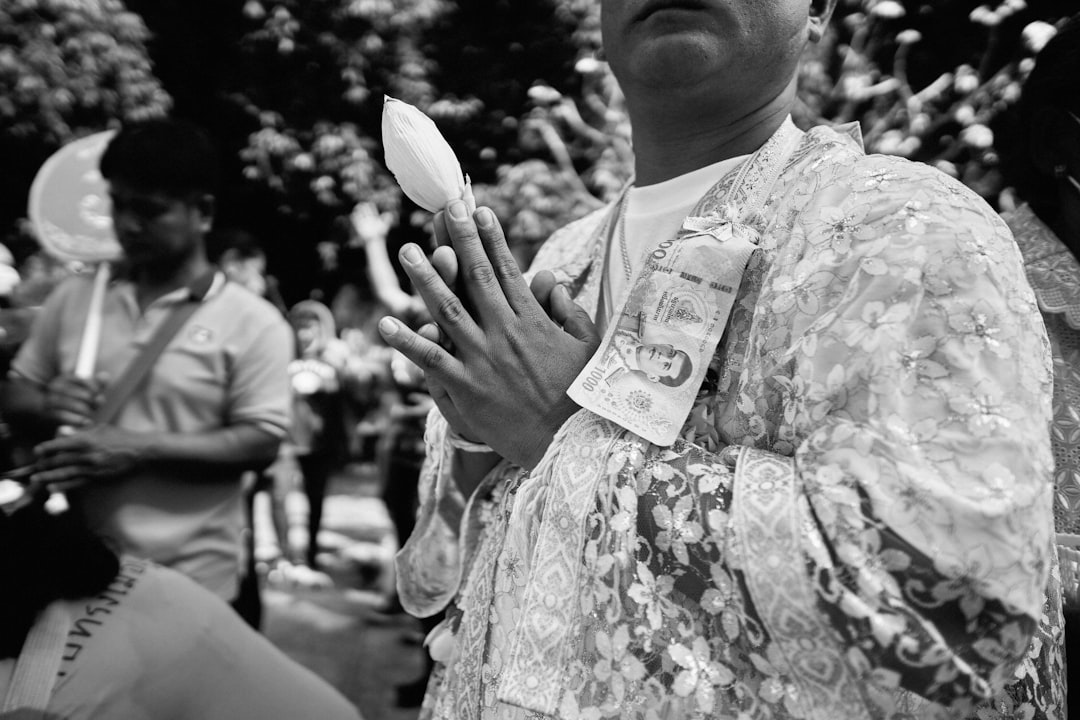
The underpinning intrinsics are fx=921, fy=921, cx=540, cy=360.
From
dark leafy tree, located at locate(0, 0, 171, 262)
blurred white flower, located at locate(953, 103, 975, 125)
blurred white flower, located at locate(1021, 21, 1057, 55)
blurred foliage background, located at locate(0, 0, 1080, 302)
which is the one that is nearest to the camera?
blurred white flower, located at locate(1021, 21, 1057, 55)

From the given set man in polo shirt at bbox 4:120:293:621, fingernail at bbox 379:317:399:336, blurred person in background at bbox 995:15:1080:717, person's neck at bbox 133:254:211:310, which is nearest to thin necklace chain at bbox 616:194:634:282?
fingernail at bbox 379:317:399:336

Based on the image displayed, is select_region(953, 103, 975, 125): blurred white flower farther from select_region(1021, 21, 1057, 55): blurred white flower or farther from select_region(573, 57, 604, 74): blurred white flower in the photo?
→ select_region(573, 57, 604, 74): blurred white flower

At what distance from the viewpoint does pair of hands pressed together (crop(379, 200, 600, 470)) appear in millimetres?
1122

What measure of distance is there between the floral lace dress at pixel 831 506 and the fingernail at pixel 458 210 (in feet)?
0.95

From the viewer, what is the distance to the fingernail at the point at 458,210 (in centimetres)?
113

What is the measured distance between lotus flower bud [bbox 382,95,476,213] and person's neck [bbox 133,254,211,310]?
1927 millimetres

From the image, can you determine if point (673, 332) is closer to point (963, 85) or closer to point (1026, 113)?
point (1026, 113)

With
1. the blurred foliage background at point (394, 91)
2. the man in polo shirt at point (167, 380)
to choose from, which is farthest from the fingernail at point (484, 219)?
the blurred foliage background at point (394, 91)

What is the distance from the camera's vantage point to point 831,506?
89 centimetres

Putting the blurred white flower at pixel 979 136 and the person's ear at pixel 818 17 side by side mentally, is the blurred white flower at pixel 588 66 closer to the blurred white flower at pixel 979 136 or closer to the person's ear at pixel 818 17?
the blurred white flower at pixel 979 136

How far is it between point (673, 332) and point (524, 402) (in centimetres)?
20

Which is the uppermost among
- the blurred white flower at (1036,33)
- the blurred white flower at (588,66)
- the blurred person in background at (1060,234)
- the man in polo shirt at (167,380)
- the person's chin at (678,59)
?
the person's chin at (678,59)

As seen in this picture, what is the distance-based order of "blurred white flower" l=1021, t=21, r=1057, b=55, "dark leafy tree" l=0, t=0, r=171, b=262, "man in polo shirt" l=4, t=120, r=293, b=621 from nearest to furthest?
1. "man in polo shirt" l=4, t=120, r=293, b=621
2. "blurred white flower" l=1021, t=21, r=1057, b=55
3. "dark leafy tree" l=0, t=0, r=171, b=262

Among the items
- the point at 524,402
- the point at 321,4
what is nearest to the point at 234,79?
the point at 321,4
